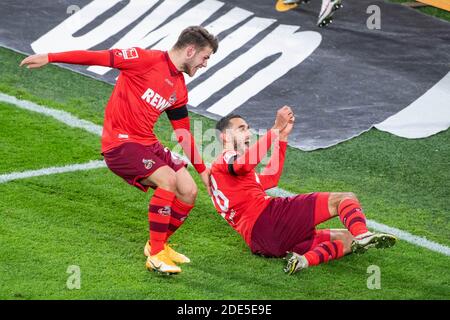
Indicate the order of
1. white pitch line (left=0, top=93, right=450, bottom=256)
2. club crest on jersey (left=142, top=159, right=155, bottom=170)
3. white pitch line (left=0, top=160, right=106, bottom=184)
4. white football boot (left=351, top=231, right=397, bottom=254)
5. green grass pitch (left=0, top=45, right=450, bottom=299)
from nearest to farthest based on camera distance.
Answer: white football boot (left=351, top=231, right=397, bottom=254), green grass pitch (left=0, top=45, right=450, bottom=299), club crest on jersey (left=142, top=159, right=155, bottom=170), white pitch line (left=0, top=93, right=450, bottom=256), white pitch line (left=0, top=160, right=106, bottom=184)

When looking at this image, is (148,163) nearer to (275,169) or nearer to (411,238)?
(275,169)

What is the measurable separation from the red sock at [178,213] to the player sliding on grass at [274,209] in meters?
0.29

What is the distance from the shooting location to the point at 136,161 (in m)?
7.22

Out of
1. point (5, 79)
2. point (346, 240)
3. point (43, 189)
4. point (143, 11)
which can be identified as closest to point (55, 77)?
point (5, 79)

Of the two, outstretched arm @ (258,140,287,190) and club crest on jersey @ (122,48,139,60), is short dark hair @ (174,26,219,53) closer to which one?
club crest on jersey @ (122,48,139,60)

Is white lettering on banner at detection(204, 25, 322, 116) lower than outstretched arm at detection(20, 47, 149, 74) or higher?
lower

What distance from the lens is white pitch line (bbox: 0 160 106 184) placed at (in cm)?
849

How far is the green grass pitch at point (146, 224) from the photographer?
683 cm

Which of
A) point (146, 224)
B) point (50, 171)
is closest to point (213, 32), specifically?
point (50, 171)

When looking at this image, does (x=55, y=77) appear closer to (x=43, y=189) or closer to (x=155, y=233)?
(x=43, y=189)

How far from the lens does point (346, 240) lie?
7395mm

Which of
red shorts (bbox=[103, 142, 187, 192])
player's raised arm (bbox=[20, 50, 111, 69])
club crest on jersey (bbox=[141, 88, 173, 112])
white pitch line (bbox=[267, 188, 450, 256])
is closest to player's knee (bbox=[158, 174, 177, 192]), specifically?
red shorts (bbox=[103, 142, 187, 192])

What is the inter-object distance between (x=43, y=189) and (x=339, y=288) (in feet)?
8.68
